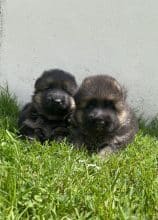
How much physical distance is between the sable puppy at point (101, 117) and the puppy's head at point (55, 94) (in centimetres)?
13

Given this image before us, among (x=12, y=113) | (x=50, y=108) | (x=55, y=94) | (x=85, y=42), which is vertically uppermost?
(x=85, y=42)

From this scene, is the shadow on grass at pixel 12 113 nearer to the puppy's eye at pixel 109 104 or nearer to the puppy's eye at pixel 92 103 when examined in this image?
the puppy's eye at pixel 92 103

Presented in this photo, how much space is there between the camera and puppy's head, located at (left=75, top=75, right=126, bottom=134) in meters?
5.48

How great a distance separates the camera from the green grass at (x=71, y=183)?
13.3ft

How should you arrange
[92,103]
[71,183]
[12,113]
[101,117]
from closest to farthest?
[71,183] < [101,117] < [92,103] < [12,113]

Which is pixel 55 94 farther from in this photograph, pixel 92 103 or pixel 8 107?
pixel 8 107

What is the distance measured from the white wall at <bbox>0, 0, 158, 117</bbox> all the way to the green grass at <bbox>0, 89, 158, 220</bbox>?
4.99 ft

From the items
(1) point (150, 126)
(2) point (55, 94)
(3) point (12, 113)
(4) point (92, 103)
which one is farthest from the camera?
(1) point (150, 126)

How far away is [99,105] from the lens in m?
5.54

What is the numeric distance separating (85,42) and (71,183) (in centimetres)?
272

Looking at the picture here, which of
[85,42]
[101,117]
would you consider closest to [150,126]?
[85,42]

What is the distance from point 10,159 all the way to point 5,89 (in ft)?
7.37

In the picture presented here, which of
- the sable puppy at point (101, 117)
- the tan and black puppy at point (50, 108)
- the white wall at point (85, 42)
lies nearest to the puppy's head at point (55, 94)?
the tan and black puppy at point (50, 108)

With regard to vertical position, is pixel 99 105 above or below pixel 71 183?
above
